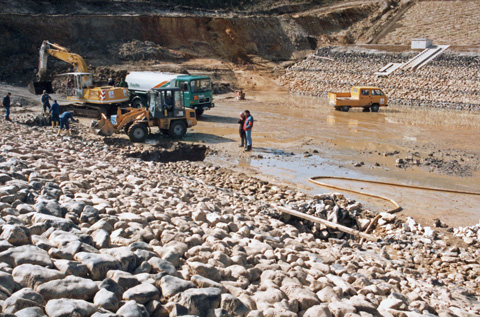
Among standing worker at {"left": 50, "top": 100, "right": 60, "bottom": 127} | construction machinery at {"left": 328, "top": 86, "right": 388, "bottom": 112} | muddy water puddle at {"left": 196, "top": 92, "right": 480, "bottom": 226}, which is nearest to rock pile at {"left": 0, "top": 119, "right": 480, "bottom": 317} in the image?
muddy water puddle at {"left": 196, "top": 92, "right": 480, "bottom": 226}

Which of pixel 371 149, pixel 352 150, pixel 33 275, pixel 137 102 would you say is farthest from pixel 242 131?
Result: pixel 33 275

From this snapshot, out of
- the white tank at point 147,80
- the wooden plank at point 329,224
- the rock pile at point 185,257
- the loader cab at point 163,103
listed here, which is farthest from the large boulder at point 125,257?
the white tank at point 147,80

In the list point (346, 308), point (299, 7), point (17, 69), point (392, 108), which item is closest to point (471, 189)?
point (346, 308)

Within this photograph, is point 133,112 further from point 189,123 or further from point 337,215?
point 337,215

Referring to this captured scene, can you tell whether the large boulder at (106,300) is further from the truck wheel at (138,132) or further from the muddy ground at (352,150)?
the truck wheel at (138,132)

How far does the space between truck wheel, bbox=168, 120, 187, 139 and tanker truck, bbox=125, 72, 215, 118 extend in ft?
13.6

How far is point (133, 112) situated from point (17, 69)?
17.1 metres

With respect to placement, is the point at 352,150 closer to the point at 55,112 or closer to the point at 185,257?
the point at 55,112

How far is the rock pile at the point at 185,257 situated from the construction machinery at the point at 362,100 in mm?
16167

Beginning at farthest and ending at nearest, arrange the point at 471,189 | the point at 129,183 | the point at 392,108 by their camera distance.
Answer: the point at 392,108
the point at 471,189
the point at 129,183

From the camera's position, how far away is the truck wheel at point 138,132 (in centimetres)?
1669

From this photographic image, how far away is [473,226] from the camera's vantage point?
376 inches

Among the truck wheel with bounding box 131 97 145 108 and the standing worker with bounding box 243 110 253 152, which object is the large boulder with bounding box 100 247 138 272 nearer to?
the standing worker with bounding box 243 110 253 152

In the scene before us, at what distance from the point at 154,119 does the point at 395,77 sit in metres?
19.3
